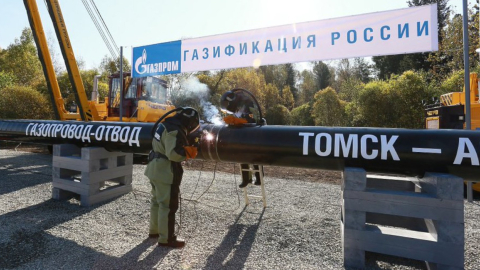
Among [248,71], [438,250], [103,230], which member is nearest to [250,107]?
[103,230]

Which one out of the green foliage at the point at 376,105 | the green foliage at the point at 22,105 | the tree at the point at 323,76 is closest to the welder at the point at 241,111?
the green foliage at the point at 376,105

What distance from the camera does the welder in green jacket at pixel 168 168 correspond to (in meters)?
3.47

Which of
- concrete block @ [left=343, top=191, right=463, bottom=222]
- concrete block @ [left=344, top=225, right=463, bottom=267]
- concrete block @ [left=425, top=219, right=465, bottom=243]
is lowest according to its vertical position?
concrete block @ [left=344, top=225, right=463, bottom=267]

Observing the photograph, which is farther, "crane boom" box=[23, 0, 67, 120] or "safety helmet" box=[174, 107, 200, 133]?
"crane boom" box=[23, 0, 67, 120]

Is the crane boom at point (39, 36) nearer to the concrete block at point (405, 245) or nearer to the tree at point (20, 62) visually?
the concrete block at point (405, 245)

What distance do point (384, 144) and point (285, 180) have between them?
4202mm

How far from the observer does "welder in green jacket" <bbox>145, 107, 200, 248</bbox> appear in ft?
11.4

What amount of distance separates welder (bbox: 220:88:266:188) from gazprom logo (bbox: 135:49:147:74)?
4.19m

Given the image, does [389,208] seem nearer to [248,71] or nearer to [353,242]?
[353,242]

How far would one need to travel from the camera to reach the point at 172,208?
3.60 meters

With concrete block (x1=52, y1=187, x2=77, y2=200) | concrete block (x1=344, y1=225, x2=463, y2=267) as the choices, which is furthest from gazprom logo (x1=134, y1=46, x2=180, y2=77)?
concrete block (x1=344, y1=225, x2=463, y2=267)

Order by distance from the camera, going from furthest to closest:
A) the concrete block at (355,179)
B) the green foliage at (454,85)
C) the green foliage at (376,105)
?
the green foliage at (376,105), the green foliage at (454,85), the concrete block at (355,179)

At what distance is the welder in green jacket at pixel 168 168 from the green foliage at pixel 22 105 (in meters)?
20.6

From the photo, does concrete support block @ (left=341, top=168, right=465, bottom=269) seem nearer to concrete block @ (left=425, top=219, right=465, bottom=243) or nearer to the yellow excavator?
concrete block @ (left=425, top=219, right=465, bottom=243)
